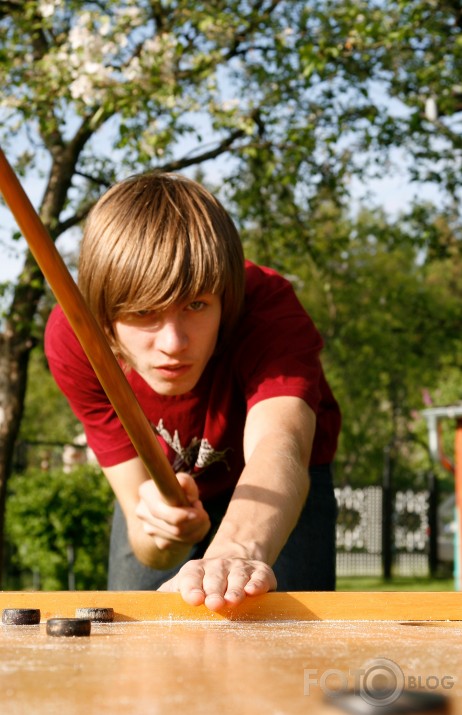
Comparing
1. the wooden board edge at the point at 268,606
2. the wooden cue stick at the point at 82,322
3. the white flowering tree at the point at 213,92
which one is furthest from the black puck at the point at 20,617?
the white flowering tree at the point at 213,92

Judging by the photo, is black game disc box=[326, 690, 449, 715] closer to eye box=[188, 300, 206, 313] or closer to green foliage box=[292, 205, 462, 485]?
eye box=[188, 300, 206, 313]

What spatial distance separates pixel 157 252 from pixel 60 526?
795 centimetres

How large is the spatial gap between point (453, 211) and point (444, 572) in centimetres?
1006

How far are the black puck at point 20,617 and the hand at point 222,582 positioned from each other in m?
0.26

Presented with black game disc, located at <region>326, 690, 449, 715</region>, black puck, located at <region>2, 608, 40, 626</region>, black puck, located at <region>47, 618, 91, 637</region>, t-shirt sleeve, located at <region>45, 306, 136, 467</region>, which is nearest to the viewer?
black game disc, located at <region>326, 690, 449, 715</region>

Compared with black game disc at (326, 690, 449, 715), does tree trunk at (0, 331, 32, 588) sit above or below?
above

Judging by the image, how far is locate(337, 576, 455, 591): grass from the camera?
15.5m

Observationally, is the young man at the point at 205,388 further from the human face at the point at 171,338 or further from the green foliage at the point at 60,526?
the green foliage at the point at 60,526

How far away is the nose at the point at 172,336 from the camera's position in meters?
2.28

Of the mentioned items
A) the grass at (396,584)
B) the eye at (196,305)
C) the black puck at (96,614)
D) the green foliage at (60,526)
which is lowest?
the grass at (396,584)

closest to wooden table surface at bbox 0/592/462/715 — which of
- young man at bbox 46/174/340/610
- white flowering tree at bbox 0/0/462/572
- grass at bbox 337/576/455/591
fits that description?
young man at bbox 46/174/340/610

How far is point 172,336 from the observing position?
2.28 meters

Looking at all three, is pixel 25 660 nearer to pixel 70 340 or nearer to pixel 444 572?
pixel 70 340

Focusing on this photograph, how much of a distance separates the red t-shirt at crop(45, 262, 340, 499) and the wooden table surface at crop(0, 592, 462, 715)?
31.5 inches
